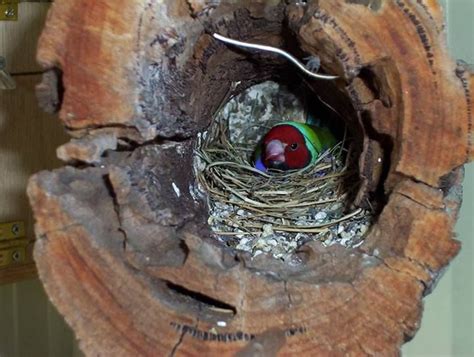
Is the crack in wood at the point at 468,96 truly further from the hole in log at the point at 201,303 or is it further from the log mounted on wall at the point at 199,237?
the hole in log at the point at 201,303

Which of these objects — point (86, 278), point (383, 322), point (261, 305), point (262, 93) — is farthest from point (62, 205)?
point (262, 93)

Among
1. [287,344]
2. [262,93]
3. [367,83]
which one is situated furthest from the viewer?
[262,93]

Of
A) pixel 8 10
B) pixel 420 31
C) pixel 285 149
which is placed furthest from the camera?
pixel 285 149

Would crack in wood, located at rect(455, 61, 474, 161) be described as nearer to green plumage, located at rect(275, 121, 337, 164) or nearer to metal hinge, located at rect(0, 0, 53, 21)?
green plumage, located at rect(275, 121, 337, 164)

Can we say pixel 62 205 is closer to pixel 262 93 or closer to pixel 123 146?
pixel 123 146

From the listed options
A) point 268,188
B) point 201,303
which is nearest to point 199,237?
point 201,303

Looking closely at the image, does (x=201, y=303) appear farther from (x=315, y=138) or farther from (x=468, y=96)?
(x=315, y=138)

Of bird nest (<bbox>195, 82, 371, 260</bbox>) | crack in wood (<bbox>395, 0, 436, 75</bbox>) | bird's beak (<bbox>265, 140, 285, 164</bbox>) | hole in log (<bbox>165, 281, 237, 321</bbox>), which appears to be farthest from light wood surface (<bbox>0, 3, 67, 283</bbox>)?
crack in wood (<bbox>395, 0, 436, 75</bbox>)
